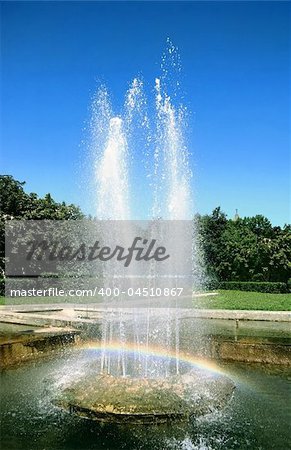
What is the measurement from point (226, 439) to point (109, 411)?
68.4 inches

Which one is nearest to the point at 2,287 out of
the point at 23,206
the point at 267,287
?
the point at 23,206

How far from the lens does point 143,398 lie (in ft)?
22.4

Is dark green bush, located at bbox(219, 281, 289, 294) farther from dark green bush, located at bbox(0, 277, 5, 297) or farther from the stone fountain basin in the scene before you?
the stone fountain basin

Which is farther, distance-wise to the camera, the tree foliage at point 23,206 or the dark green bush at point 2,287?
the tree foliage at point 23,206

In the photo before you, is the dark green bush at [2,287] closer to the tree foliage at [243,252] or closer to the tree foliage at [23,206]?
the tree foliage at [23,206]

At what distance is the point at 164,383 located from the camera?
7.42m

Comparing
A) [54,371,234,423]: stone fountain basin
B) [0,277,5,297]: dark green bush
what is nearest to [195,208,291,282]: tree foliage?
[0,277,5,297]: dark green bush

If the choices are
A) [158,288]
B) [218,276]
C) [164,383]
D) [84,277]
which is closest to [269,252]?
[218,276]

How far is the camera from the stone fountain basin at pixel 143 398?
6469mm

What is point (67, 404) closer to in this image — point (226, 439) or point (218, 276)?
point (226, 439)

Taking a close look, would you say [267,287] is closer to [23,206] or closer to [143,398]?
[23,206]

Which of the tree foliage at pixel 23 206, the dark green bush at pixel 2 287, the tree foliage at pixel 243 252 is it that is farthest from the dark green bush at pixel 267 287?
the dark green bush at pixel 2 287

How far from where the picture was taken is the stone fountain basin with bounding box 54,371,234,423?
647 cm

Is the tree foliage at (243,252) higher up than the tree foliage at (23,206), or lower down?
lower down
